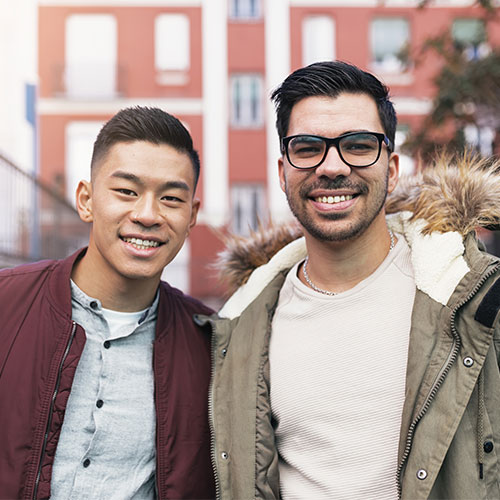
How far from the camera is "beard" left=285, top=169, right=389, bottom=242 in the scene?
277 cm

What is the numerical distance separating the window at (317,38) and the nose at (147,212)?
17853 mm

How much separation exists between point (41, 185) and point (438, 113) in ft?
20.5

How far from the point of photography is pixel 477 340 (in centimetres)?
236

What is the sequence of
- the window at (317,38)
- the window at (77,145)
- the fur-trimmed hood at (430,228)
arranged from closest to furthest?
the fur-trimmed hood at (430,228) → the window at (77,145) → the window at (317,38)

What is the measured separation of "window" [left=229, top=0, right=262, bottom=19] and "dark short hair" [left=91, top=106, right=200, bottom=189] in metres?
18.0

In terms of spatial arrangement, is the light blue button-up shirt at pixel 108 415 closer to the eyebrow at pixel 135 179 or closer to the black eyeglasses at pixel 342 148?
the eyebrow at pixel 135 179

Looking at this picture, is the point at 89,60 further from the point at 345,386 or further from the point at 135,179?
the point at 345,386

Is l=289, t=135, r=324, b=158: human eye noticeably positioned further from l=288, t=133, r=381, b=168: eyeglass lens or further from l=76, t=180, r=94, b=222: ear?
l=76, t=180, r=94, b=222: ear

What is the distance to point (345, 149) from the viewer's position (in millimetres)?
2807

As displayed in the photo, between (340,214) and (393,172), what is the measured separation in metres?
0.44

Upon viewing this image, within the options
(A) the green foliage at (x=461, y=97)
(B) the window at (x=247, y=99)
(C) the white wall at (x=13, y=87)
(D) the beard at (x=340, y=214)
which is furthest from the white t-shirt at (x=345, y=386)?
(B) the window at (x=247, y=99)

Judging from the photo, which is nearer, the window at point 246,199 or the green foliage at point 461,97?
the green foliage at point 461,97

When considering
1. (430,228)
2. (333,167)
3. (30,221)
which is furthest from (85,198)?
(30,221)

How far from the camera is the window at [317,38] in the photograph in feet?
64.6
